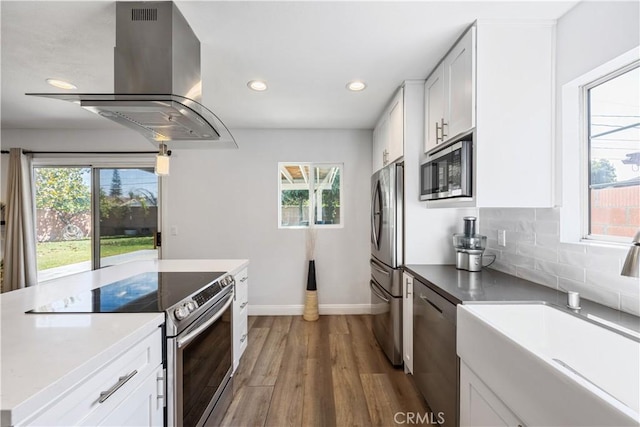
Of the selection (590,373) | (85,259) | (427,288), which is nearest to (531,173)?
(427,288)

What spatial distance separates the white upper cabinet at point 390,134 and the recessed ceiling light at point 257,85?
3.95 feet

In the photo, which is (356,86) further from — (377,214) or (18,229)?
(18,229)

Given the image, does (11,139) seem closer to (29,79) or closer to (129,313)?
(29,79)

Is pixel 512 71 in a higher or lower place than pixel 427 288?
higher

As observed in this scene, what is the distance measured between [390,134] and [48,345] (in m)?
2.71

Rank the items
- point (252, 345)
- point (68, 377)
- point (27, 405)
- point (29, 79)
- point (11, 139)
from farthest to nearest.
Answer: point (11, 139)
point (252, 345)
point (29, 79)
point (68, 377)
point (27, 405)

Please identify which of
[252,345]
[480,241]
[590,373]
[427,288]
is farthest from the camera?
[252,345]

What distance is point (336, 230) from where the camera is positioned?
364cm

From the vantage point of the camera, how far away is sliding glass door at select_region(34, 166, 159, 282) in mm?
3660

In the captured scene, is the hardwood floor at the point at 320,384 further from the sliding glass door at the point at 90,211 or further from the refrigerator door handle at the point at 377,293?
the sliding glass door at the point at 90,211

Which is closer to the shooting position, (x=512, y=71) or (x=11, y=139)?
(x=512, y=71)

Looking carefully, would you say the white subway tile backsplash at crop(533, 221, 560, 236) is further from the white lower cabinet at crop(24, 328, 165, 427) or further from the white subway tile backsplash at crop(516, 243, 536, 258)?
the white lower cabinet at crop(24, 328, 165, 427)

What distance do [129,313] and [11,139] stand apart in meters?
4.26

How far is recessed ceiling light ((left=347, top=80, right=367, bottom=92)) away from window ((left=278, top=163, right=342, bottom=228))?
1330 millimetres
